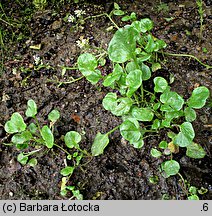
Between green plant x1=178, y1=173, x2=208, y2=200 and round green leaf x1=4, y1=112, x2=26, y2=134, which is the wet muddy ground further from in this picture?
round green leaf x1=4, y1=112, x2=26, y2=134

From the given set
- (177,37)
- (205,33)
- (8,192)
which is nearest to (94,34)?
(177,37)

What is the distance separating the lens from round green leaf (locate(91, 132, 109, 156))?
1398 millimetres

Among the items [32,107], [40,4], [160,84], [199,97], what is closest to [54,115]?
[32,107]

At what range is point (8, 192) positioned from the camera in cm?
138

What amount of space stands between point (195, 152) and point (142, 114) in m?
0.24

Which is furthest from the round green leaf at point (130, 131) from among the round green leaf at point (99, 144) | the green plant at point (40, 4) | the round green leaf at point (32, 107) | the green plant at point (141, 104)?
the green plant at point (40, 4)

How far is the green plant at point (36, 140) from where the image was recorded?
1356mm

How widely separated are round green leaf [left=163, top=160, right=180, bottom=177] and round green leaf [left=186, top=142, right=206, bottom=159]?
68 mm

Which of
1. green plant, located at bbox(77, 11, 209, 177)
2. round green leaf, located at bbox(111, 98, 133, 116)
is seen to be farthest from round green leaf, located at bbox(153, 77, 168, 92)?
round green leaf, located at bbox(111, 98, 133, 116)

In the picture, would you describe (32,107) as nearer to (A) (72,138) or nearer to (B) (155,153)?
(A) (72,138)

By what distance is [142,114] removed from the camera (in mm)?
1347

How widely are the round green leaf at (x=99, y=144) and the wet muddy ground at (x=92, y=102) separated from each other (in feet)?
0.14

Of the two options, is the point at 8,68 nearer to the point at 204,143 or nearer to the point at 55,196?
the point at 55,196

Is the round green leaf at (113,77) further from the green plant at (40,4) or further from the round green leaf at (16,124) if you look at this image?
the green plant at (40,4)
